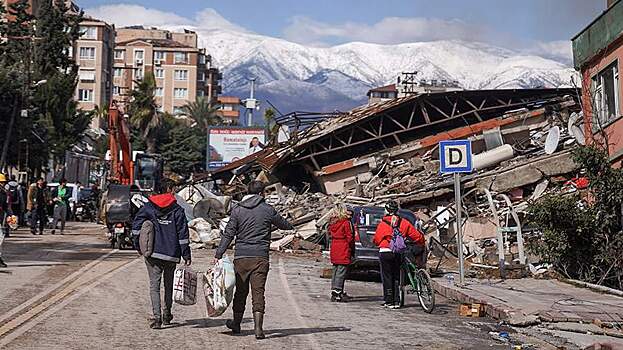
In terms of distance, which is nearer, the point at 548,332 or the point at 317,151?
the point at 548,332

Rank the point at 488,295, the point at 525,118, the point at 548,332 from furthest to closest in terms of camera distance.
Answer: the point at 525,118 < the point at 488,295 < the point at 548,332

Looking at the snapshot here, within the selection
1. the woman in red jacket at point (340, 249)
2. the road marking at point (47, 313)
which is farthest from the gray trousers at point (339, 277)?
the road marking at point (47, 313)

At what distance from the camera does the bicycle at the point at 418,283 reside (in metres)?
14.6

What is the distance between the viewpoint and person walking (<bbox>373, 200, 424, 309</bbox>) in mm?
15125

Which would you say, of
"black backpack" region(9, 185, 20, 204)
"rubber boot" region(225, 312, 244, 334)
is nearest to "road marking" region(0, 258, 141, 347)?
"rubber boot" region(225, 312, 244, 334)

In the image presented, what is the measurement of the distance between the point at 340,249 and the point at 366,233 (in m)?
5.31

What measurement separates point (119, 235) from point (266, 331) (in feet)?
46.7

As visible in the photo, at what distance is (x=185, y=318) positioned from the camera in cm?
1266

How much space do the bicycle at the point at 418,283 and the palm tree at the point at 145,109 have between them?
69111 millimetres

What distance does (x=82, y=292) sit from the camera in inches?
590

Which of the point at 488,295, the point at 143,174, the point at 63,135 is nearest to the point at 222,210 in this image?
the point at 143,174

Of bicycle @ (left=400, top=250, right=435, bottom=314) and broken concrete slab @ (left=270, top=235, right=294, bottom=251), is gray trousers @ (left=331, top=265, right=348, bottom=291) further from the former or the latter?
broken concrete slab @ (left=270, top=235, right=294, bottom=251)

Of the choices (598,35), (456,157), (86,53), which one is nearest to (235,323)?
(456,157)

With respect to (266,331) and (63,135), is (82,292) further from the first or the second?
(63,135)
